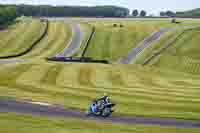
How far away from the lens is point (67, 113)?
121 ft

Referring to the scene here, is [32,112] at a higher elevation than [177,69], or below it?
higher

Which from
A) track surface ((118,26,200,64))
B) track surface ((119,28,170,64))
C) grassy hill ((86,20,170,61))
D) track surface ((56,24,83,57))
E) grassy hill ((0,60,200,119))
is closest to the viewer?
grassy hill ((0,60,200,119))

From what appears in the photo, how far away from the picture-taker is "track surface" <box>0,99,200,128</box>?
→ 3444 centimetres

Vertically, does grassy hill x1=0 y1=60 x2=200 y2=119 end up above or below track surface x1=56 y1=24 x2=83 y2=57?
above

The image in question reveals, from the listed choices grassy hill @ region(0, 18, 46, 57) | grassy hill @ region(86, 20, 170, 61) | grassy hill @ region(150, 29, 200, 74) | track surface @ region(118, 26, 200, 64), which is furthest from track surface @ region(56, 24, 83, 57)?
grassy hill @ region(150, 29, 200, 74)

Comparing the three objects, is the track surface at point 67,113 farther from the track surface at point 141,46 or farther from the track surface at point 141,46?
the track surface at point 141,46

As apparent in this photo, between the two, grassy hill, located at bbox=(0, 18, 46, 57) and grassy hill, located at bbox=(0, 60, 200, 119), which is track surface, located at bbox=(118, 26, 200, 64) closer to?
grassy hill, located at bbox=(0, 60, 200, 119)

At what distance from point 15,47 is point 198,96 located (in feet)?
242

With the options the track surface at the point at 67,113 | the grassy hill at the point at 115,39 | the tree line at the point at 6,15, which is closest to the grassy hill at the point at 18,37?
the tree line at the point at 6,15

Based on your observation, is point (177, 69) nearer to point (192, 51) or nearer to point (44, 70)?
point (192, 51)

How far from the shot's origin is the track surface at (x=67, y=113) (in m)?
34.4

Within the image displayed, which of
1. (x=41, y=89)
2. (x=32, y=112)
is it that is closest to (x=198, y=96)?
(x=41, y=89)

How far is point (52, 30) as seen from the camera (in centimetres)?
14050

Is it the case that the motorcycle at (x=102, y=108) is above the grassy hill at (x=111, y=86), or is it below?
above
